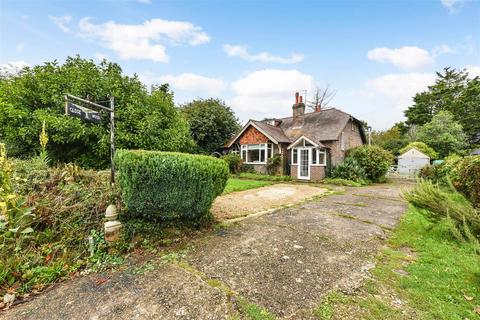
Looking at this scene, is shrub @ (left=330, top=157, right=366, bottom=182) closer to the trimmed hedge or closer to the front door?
the front door

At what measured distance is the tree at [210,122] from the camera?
1833 cm

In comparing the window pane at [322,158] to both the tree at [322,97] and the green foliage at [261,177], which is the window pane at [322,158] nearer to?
the green foliage at [261,177]

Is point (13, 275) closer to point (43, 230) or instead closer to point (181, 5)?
point (43, 230)

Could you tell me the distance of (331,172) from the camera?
45.4 feet

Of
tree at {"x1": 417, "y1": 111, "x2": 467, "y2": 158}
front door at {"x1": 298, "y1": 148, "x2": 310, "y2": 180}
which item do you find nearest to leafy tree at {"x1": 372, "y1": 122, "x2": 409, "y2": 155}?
tree at {"x1": 417, "y1": 111, "x2": 467, "y2": 158}

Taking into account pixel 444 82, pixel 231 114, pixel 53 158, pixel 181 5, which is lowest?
pixel 53 158

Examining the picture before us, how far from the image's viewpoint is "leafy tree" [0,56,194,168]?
6.37 meters

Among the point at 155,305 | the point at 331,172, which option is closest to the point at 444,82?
the point at 331,172

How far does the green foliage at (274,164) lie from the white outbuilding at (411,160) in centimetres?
1415

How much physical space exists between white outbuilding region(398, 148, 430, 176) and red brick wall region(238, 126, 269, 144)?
15.3m

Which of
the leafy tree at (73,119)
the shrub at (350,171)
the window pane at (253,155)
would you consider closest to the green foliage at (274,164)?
the window pane at (253,155)

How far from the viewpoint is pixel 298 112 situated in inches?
686

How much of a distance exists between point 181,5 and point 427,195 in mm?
10271

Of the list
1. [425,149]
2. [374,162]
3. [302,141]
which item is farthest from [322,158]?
[425,149]
